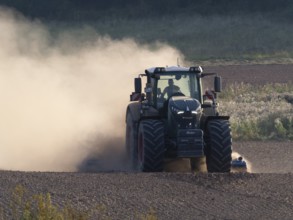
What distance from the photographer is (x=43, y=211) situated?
36.6 feet

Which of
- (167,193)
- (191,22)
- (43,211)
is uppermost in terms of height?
(191,22)

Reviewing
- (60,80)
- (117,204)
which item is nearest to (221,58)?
(60,80)

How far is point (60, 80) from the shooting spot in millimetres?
27078

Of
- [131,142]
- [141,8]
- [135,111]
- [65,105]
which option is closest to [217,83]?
[135,111]

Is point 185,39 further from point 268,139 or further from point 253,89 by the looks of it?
point 268,139

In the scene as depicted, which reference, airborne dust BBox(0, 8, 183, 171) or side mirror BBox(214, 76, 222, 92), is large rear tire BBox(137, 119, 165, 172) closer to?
side mirror BBox(214, 76, 222, 92)

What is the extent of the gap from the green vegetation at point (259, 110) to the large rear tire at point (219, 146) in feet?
21.9

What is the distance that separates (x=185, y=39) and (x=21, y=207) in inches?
1948

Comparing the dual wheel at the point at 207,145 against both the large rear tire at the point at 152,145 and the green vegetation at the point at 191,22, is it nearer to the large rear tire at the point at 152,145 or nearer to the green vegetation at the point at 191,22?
the large rear tire at the point at 152,145

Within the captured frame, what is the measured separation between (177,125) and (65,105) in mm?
6720

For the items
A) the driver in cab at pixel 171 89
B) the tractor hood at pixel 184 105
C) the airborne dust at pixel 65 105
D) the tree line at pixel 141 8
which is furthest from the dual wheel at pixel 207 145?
the tree line at pixel 141 8

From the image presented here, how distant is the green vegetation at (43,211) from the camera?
1125 cm

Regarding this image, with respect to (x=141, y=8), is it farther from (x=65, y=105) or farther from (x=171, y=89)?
(x=171, y=89)

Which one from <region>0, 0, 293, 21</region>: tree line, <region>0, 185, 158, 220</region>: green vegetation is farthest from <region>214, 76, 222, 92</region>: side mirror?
<region>0, 0, 293, 21</region>: tree line
